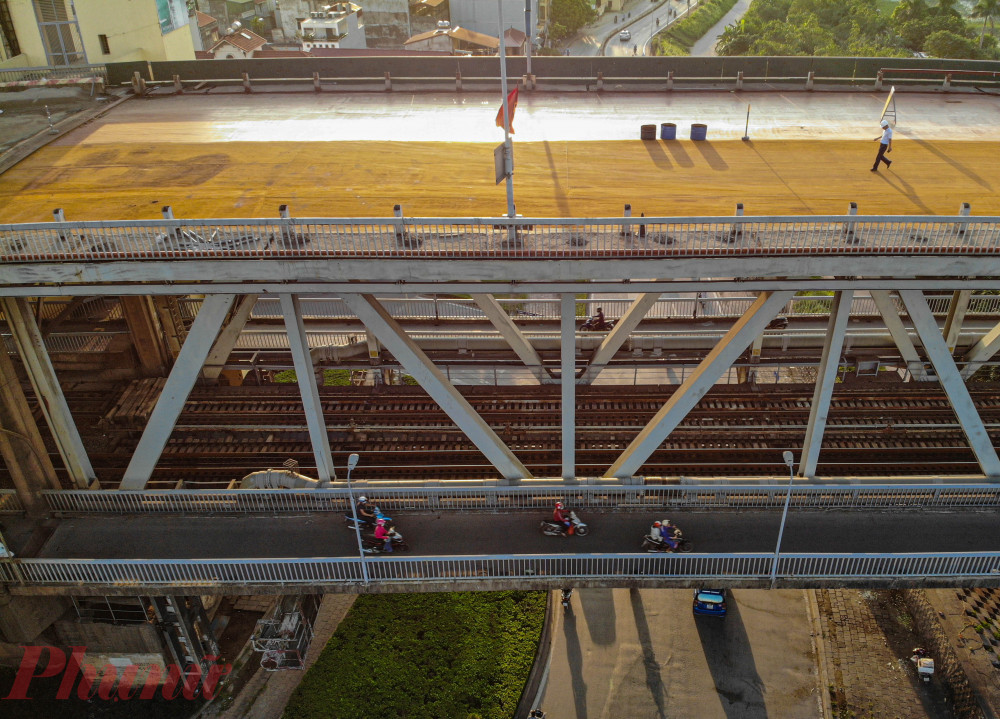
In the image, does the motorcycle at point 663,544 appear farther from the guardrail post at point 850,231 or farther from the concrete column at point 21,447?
the concrete column at point 21,447

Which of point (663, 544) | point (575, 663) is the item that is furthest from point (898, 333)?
point (575, 663)

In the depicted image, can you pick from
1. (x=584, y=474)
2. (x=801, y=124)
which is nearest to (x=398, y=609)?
(x=584, y=474)

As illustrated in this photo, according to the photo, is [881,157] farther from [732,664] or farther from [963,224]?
[732,664]

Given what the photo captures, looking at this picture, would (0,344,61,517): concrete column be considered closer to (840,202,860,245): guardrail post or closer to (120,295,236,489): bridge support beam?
(120,295,236,489): bridge support beam

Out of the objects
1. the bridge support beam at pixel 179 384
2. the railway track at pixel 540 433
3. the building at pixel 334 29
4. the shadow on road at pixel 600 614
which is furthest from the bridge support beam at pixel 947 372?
the building at pixel 334 29

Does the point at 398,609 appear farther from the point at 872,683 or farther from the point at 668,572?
the point at 872,683
